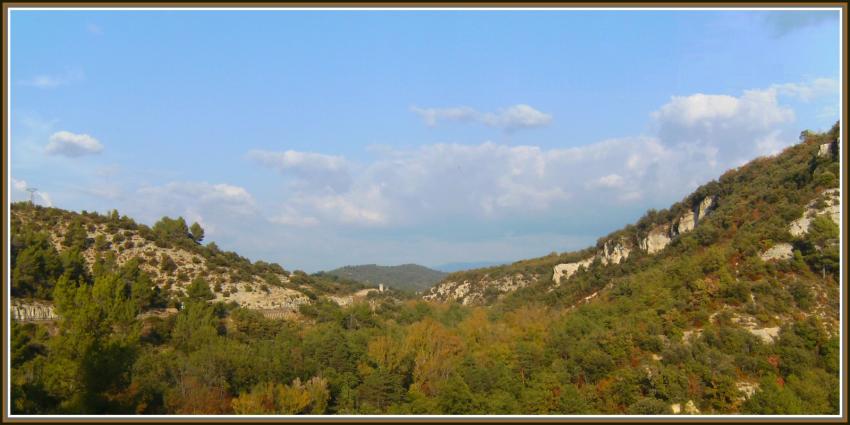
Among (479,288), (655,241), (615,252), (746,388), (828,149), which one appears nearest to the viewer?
(746,388)

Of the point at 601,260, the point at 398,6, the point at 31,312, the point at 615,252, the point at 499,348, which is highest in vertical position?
the point at 398,6

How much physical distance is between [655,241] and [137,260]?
47.0 meters

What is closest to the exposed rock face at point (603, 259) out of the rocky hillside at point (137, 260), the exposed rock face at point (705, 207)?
the exposed rock face at point (705, 207)

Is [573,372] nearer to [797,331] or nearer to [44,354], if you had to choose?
[797,331]

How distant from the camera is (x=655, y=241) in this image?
55969mm

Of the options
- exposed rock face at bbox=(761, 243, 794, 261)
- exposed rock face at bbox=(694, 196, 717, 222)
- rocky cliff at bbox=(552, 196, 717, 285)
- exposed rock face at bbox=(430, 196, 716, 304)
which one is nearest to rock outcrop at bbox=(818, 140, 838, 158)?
exposed rock face at bbox=(761, 243, 794, 261)

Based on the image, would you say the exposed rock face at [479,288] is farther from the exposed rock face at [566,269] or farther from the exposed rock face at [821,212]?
the exposed rock face at [821,212]

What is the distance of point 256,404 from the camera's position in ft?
77.3

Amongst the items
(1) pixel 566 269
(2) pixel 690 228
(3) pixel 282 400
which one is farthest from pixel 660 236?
(3) pixel 282 400

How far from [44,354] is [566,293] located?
137ft

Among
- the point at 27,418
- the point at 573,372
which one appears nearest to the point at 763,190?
the point at 573,372

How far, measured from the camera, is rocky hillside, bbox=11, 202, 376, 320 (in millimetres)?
40719

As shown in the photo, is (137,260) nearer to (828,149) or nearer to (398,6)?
(398,6)

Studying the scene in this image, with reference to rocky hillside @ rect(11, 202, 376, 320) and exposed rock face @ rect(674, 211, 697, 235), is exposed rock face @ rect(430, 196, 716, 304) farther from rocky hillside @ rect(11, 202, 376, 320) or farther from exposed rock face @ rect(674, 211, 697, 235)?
rocky hillside @ rect(11, 202, 376, 320)
